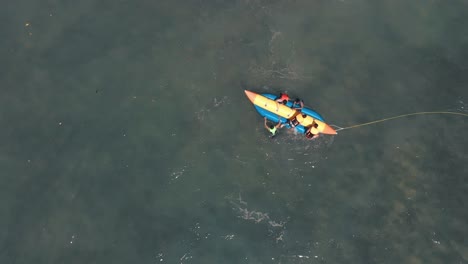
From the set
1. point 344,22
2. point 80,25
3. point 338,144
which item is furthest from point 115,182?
point 344,22

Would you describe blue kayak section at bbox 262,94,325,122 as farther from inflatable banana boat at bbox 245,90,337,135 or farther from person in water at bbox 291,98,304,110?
person in water at bbox 291,98,304,110

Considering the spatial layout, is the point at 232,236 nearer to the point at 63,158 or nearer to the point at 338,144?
the point at 338,144

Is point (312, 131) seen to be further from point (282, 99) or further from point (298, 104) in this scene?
point (282, 99)

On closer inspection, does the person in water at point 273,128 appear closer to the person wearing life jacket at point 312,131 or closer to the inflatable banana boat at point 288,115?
the inflatable banana boat at point 288,115

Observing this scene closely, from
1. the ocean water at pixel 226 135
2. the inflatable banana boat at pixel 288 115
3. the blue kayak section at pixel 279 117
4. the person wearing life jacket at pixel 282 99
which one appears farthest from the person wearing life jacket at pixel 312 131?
the person wearing life jacket at pixel 282 99

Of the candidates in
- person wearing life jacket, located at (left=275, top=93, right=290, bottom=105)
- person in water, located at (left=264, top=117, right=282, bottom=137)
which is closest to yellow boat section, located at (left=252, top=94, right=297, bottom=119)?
person wearing life jacket, located at (left=275, top=93, right=290, bottom=105)

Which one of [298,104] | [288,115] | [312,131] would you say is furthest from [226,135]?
[312,131]
